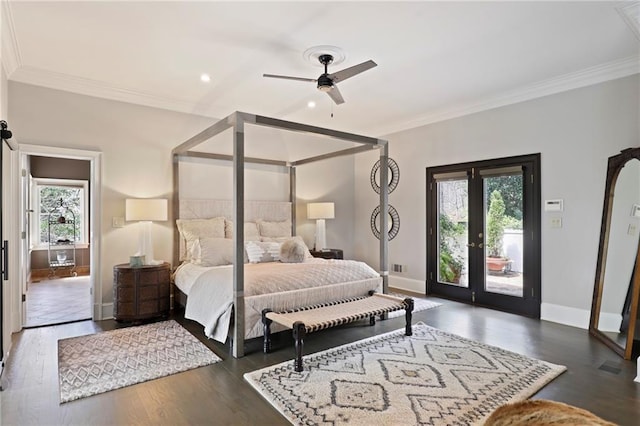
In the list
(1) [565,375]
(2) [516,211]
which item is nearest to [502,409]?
(1) [565,375]

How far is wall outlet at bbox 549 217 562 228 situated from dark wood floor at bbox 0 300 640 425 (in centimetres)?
125

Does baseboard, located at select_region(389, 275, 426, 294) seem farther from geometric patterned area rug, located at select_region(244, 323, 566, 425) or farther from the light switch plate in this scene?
geometric patterned area rug, located at select_region(244, 323, 566, 425)

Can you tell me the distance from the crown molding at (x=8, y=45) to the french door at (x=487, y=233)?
5423 mm

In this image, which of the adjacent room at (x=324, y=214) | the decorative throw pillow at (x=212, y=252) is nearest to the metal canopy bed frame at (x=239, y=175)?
the adjacent room at (x=324, y=214)

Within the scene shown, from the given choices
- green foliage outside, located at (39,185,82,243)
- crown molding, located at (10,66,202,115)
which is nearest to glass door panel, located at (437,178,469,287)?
crown molding, located at (10,66,202,115)

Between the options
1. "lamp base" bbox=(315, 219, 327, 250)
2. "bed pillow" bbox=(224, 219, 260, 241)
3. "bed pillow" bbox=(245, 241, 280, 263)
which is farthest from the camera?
"lamp base" bbox=(315, 219, 327, 250)

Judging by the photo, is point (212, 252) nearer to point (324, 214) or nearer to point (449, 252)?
point (324, 214)

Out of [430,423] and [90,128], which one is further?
[90,128]

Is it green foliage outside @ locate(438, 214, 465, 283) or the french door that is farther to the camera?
Answer: green foliage outside @ locate(438, 214, 465, 283)

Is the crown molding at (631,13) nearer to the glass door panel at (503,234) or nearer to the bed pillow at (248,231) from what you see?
the glass door panel at (503,234)

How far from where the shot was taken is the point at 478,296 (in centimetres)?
514

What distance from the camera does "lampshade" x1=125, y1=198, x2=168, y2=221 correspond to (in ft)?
14.3

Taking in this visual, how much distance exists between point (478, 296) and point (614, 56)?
3356mm

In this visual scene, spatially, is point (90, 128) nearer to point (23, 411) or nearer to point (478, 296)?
point (23, 411)
